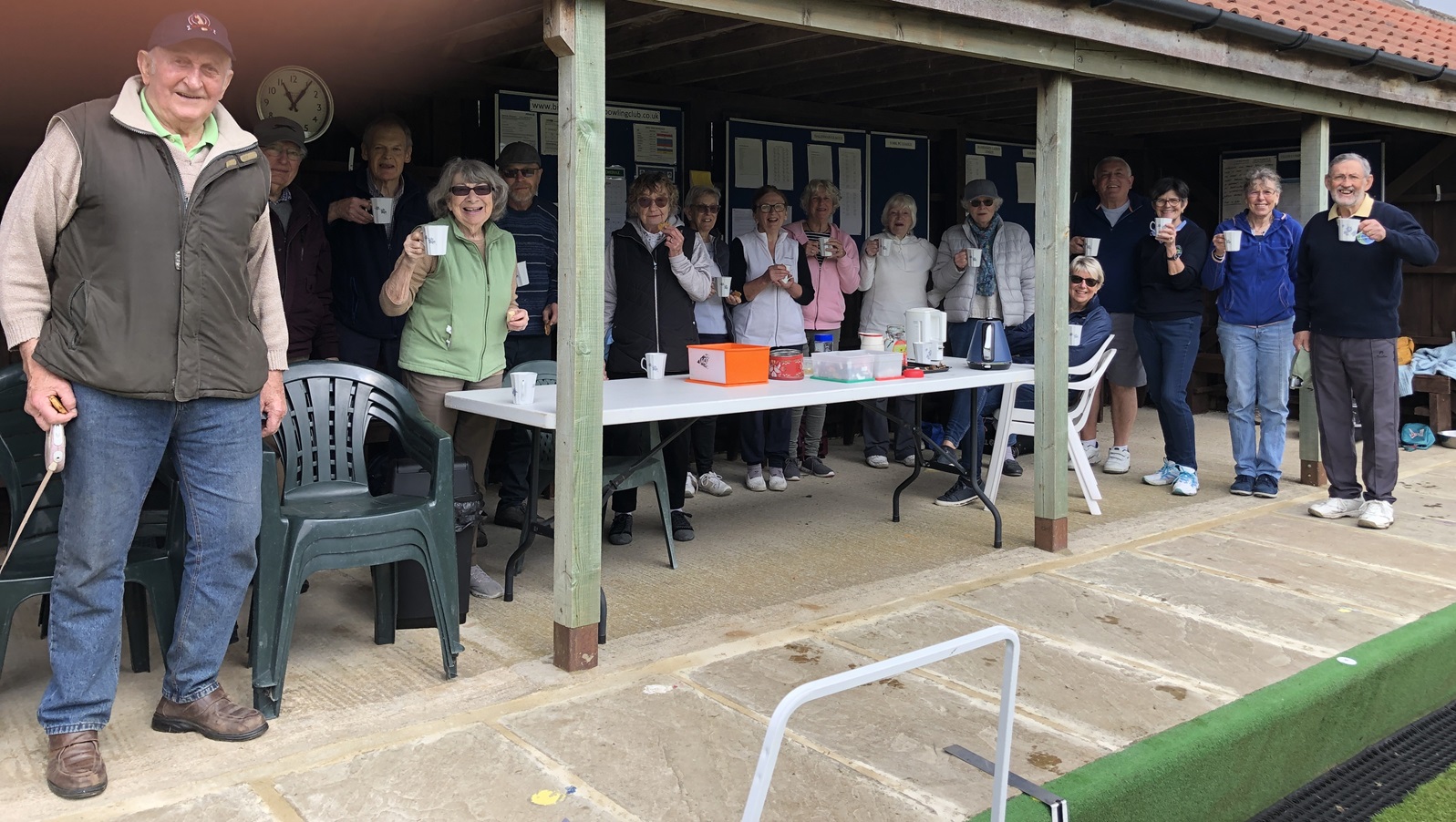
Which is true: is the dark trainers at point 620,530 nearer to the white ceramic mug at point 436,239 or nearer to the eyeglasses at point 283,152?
the white ceramic mug at point 436,239

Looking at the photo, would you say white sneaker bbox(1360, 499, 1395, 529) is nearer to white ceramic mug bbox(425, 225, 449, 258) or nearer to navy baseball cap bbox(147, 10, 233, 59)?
white ceramic mug bbox(425, 225, 449, 258)

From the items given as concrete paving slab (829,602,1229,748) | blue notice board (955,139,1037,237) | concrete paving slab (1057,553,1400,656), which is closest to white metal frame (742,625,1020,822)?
concrete paving slab (829,602,1229,748)

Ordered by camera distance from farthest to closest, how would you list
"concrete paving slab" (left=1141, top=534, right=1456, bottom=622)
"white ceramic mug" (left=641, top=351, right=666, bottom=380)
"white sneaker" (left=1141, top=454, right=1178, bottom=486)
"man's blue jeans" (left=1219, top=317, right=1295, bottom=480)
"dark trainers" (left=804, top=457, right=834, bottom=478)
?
"dark trainers" (left=804, top=457, right=834, bottom=478) → "white sneaker" (left=1141, top=454, right=1178, bottom=486) → "man's blue jeans" (left=1219, top=317, right=1295, bottom=480) → "white ceramic mug" (left=641, top=351, right=666, bottom=380) → "concrete paving slab" (left=1141, top=534, right=1456, bottom=622)

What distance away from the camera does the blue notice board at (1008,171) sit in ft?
27.3

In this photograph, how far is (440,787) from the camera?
9.08 ft

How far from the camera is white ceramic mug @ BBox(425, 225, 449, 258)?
390 cm

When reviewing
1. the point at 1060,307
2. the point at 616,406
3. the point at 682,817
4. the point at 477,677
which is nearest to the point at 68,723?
the point at 477,677

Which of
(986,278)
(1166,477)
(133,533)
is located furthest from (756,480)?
(133,533)

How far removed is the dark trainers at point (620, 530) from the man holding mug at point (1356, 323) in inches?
141

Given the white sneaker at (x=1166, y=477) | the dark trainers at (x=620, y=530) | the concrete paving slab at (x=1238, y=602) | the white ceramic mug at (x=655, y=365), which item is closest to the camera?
the concrete paving slab at (x=1238, y=602)

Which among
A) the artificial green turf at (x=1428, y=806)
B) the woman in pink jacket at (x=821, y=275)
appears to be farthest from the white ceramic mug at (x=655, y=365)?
the artificial green turf at (x=1428, y=806)

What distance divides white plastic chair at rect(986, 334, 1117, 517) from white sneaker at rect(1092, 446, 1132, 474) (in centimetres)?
95

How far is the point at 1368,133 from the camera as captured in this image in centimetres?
890

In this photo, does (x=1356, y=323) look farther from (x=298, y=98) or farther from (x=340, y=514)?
(x=298, y=98)
